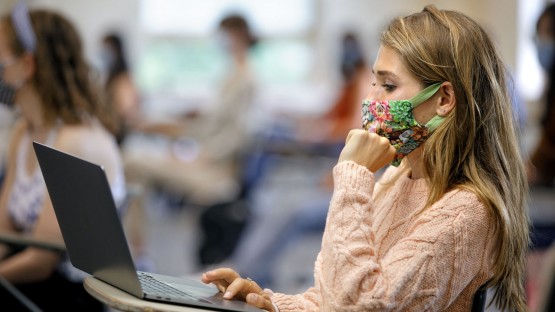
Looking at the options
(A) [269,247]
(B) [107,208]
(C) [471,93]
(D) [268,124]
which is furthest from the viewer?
(D) [268,124]

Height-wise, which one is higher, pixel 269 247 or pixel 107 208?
pixel 107 208

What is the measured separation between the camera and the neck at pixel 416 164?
1.71 m

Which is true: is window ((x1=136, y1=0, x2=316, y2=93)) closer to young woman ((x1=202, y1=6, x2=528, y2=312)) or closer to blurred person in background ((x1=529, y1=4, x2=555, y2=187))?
blurred person in background ((x1=529, y1=4, x2=555, y2=187))

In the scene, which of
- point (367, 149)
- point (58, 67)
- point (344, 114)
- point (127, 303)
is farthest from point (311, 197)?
point (127, 303)

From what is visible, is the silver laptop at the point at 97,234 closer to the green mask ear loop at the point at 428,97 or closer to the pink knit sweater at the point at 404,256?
the pink knit sweater at the point at 404,256

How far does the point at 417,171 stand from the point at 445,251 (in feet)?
0.82

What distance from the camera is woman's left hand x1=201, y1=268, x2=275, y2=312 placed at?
167 cm

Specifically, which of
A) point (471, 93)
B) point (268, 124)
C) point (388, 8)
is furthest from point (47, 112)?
point (388, 8)

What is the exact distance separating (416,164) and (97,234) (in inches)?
24.4

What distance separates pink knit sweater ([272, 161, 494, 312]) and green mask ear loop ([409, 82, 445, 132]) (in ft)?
0.47

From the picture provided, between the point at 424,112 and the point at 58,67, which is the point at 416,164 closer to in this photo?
the point at 424,112

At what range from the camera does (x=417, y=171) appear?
1.74 m

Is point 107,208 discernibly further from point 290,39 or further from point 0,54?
point 290,39

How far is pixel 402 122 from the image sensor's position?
65.7 inches
